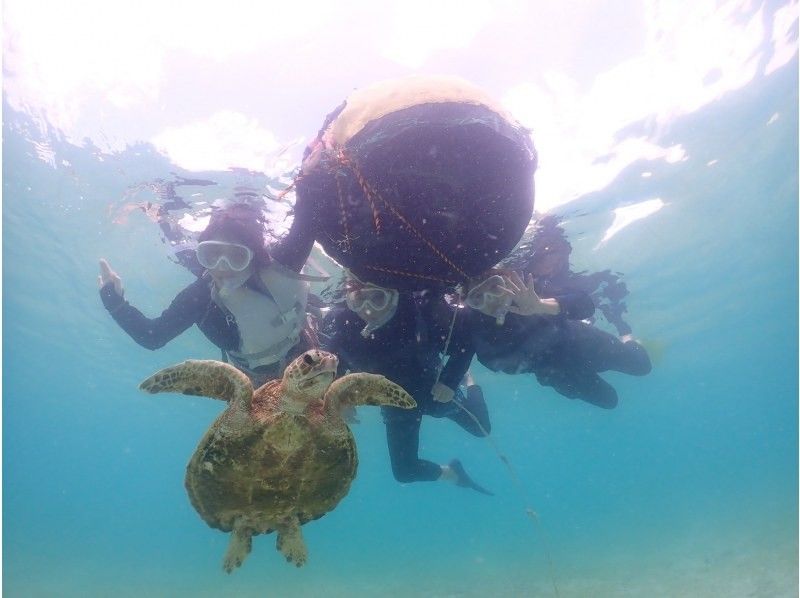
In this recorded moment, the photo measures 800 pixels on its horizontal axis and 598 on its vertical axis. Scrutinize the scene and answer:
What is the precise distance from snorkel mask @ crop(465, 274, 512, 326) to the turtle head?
3.51 meters

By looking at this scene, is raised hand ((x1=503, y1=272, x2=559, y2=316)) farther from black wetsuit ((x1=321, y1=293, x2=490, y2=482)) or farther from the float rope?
the float rope

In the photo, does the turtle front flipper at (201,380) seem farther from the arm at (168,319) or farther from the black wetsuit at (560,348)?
the black wetsuit at (560,348)

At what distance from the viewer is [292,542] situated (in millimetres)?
4289

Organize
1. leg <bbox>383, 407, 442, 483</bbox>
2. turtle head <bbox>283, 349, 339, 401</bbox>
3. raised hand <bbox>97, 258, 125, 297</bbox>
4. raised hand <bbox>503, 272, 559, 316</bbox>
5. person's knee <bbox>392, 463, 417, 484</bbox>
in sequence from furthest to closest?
person's knee <bbox>392, 463, 417, 484</bbox> → leg <bbox>383, 407, 442, 483</bbox> → raised hand <bbox>97, 258, 125, 297</bbox> → raised hand <bbox>503, 272, 559, 316</bbox> → turtle head <bbox>283, 349, 339, 401</bbox>

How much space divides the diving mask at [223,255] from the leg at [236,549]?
3878 mm

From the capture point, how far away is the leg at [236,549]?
4.15m

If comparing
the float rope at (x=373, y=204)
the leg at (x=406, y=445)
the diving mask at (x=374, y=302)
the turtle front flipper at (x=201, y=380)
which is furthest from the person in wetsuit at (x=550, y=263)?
the turtle front flipper at (x=201, y=380)

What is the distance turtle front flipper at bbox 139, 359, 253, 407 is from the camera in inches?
128

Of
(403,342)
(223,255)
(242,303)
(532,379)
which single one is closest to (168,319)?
(242,303)

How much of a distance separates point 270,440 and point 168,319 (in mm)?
5309

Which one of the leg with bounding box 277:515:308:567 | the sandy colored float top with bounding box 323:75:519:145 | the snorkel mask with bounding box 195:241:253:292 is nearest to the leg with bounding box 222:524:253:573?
the leg with bounding box 277:515:308:567

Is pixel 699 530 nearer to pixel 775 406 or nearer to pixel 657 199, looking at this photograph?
pixel 657 199

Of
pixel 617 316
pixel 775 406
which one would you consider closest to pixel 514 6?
pixel 617 316

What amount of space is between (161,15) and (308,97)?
116 inches
